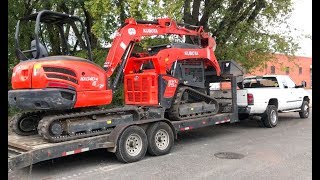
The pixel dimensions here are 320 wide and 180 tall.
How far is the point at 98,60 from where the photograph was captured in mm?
14070

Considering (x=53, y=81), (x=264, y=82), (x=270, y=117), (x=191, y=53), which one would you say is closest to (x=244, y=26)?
(x=264, y=82)

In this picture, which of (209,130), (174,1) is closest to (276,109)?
(209,130)

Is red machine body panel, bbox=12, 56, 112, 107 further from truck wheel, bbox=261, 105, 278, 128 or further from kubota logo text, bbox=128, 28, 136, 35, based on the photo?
truck wheel, bbox=261, 105, 278, 128

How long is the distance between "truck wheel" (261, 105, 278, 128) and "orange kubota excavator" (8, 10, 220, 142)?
2703 mm

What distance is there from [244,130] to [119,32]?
603 centimetres

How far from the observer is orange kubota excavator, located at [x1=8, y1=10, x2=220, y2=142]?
7.43m

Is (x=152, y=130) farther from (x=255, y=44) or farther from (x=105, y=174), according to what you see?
(x=255, y=44)

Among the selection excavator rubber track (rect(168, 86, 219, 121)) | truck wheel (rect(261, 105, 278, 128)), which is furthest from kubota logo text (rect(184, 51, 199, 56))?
truck wheel (rect(261, 105, 278, 128))

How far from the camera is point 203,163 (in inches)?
316

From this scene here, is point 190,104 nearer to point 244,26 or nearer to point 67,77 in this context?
point 67,77

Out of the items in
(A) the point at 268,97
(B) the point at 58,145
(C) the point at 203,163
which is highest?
(A) the point at 268,97

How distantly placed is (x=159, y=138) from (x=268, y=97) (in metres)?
5.86

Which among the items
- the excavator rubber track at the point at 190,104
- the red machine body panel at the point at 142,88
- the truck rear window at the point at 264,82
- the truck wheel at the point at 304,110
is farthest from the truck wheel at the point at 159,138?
the truck wheel at the point at 304,110

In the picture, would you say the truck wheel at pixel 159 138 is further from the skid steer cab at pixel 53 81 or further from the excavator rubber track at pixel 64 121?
the skid steer cab at pixel 53 81
